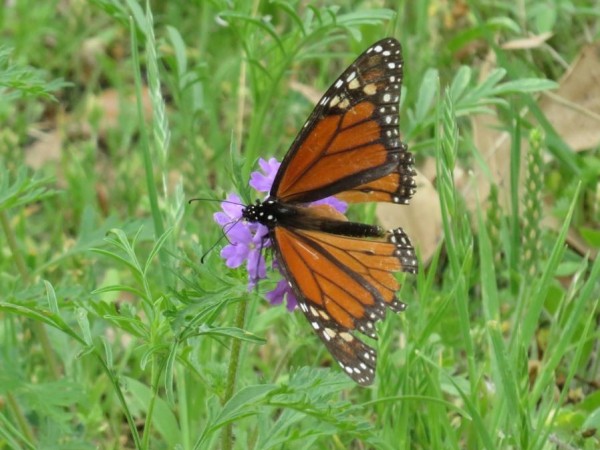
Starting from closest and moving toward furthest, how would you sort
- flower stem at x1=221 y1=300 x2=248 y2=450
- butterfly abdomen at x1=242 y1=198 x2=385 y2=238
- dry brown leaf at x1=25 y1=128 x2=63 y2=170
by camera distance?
flower stem at x1=221 y1=300 x2=248 y2=450 < butterfly abdomen at x1=242 y1=198 x2=385 y2=238 < dry brown leaf at x1=25 y1=128 x2=63 y2=170

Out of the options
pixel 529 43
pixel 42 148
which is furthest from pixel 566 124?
pixel 42 148

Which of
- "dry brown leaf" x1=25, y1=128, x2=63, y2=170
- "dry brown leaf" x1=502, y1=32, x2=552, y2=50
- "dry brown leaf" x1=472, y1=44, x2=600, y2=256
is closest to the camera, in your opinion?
"dry brown leaf" x1=472, y1=44, x2=600, y2=256

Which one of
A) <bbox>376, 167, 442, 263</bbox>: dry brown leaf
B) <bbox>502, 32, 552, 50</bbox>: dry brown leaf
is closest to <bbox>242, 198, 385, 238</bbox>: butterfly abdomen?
<bbox>376, 167, 442, 263</bbox>: dry brown leaf

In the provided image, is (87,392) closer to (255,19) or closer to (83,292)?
(83,292)

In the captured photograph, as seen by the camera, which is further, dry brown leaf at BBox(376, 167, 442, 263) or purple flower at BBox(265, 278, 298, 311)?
dry brown leaf at BBox(376, 167, 442, 263)

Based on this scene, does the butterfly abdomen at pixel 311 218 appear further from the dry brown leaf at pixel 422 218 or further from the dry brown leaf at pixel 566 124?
the dry brown leaf at pixel 566 124

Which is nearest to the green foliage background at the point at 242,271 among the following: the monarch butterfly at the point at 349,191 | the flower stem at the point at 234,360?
the flower stem at the point at 234,360

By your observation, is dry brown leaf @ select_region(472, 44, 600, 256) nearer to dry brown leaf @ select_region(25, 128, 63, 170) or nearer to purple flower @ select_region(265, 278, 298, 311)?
purple flower @ select_region(265, 278, 298, 311)
